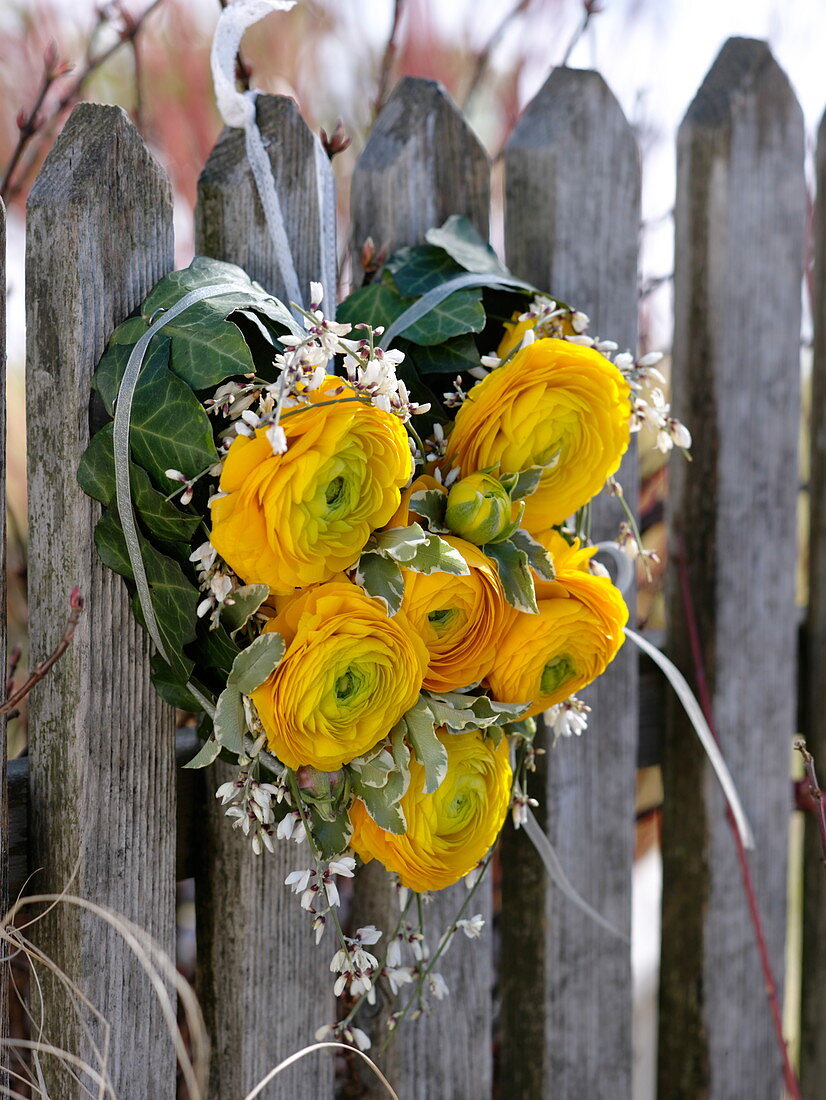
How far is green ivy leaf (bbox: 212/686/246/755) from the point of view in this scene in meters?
0.87

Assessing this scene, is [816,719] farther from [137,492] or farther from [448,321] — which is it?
[137,492]

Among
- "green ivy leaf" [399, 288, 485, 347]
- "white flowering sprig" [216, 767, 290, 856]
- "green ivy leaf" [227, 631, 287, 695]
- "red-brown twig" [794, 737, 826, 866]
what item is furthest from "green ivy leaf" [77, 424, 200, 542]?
"red-brown twig" [794, 737, 826, 866]

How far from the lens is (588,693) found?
1418 millimetres

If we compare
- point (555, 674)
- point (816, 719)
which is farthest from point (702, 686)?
point (555, 674)

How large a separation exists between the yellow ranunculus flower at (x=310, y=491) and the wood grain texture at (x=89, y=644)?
0.25 meters

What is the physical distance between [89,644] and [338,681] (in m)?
0.32

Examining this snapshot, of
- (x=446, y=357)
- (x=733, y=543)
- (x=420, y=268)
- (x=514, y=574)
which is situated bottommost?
(x=514, y=574)

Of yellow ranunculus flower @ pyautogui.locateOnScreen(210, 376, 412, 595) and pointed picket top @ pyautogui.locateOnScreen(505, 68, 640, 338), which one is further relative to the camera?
pointed picket top @ pyautogui.locateOnScreen(505, 68, 640, 338)

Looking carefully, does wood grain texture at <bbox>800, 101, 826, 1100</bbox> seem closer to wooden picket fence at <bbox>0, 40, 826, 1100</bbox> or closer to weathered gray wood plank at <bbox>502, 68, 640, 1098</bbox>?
wooden picket fence at <bbox>0, 40, 826, 1100</bbox>

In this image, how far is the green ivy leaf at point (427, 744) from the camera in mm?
883

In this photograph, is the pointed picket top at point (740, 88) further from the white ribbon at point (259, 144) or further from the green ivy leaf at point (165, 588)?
the green ivy leaf at point (165, 588)

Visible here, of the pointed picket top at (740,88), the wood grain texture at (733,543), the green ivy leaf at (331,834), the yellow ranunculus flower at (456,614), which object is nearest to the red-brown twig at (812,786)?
the yellow ranunculus flower at (456,614)

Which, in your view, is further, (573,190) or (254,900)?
(573,190)

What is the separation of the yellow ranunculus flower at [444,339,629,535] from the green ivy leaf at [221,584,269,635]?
9.6 inches
